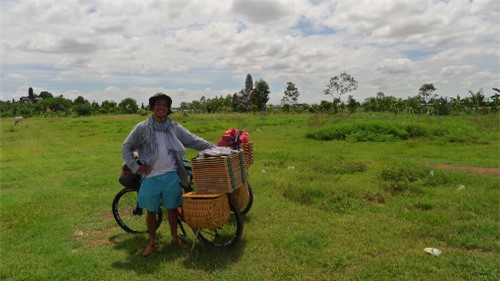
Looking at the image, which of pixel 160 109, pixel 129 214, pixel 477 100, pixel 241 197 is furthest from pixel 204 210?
pixel 477 100

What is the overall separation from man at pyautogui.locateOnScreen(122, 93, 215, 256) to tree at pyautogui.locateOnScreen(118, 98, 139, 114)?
7702cm

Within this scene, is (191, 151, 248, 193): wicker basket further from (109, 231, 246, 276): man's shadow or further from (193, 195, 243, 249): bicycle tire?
(109, 231, 246, 276): man's shadow

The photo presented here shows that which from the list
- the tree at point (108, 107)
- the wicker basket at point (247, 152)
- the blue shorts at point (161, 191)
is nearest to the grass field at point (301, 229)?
the blue shorts at point (161, 191)

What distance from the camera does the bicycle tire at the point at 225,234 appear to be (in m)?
4.94

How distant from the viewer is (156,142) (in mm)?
4734

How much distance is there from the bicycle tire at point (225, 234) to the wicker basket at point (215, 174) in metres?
0.37

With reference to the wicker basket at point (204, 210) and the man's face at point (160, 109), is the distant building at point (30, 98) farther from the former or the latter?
the wicker basket at point (204, 210)

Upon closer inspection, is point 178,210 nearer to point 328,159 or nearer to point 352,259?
point 352,259

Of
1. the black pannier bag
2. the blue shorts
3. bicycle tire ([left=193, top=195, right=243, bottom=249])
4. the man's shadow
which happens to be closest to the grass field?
the man's shadow

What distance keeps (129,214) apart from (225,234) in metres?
2.13

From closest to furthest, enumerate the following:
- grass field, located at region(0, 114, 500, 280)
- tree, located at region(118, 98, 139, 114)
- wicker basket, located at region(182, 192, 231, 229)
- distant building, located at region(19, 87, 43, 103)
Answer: grass field, located at region(0, 114, 500, 280) → wicker basket, located at region(182, 192, 231, 229) → tree, located at region(118, 98, 139, 114) → distant building, located at region(19, 87, 43, 103)

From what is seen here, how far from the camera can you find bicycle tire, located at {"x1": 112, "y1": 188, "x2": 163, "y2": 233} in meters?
5.73

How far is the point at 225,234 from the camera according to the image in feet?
18.0

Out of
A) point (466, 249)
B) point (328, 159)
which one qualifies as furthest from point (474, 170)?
point (466, 249)
